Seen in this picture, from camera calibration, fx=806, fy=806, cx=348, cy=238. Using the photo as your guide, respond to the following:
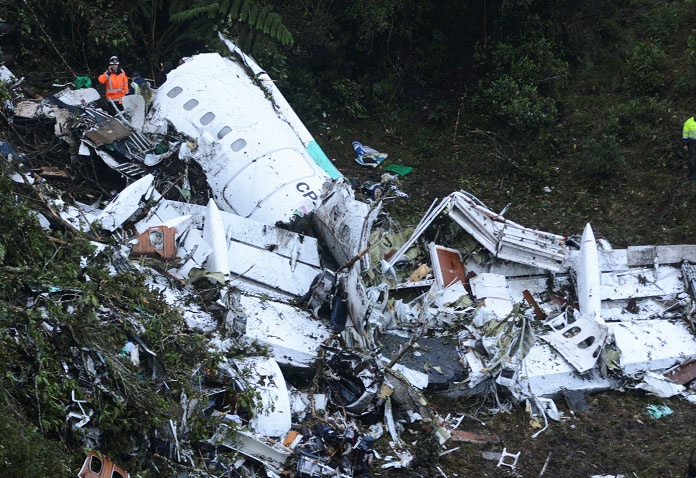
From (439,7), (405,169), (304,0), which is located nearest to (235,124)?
(405,169)

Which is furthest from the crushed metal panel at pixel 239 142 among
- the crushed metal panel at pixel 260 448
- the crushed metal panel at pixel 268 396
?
the crushed metal panel at pixel 260 448

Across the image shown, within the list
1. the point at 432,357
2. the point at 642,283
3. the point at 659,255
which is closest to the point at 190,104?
the point at 432,357

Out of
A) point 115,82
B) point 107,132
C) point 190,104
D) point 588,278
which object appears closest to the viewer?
point 588,278

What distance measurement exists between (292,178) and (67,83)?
17.4ft

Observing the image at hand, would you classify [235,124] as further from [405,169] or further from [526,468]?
[526,468]

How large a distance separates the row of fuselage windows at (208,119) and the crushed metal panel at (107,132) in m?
0.93

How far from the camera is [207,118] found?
12344 mm

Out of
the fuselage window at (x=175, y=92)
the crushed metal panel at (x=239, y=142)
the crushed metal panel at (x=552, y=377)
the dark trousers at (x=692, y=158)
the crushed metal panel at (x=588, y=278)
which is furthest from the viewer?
the dark trousers at (x=692, y=158)

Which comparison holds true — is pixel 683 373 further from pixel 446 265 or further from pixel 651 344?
pixel 446 265

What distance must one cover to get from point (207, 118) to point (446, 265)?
4.29 metres

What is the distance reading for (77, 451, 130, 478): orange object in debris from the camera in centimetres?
654

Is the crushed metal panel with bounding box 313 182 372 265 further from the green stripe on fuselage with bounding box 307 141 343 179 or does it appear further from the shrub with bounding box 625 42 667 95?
Result: the shrub with bounding box 625 42 667 95

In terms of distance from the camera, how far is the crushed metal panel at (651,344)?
10203 millimetres

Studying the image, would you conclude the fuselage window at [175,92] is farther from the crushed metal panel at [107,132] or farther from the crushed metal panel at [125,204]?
the crushed metal panel at [125,204]
